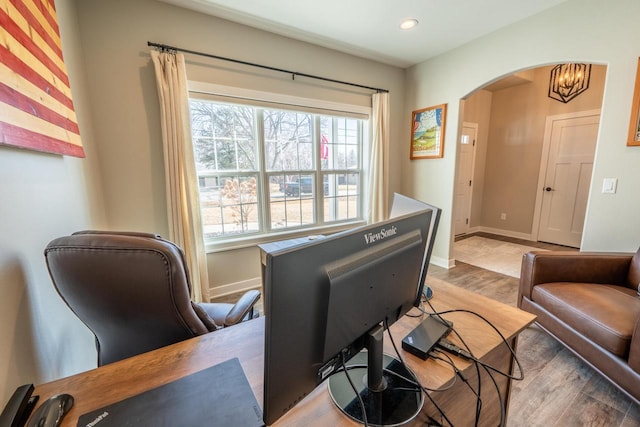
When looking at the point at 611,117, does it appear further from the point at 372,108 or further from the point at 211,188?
the point at 211,188

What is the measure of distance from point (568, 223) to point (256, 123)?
16.4 ft

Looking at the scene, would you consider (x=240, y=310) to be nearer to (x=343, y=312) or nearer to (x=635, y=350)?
(x=343, y=312)

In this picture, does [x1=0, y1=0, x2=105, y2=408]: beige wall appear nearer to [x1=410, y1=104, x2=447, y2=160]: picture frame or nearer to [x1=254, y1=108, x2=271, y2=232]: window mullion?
[x1=254, y1=108, x2=271, y2=232]: window mullion

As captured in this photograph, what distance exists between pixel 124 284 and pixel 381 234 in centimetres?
84

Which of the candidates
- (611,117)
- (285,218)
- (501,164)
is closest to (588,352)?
(611,117)

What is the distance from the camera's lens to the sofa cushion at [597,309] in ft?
4.60

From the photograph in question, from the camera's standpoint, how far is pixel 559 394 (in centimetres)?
152

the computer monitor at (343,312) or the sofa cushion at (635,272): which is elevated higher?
the computer monitor at (343,312)

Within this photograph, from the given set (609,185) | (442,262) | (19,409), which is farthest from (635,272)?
(19,409)

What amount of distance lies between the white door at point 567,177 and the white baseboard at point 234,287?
192 inches

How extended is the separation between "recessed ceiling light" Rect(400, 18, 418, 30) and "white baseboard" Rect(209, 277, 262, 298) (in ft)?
10.1

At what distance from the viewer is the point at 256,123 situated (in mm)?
2762

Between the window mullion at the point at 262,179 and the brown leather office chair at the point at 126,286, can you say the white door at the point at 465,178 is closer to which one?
the window mullion at the point at 262,179

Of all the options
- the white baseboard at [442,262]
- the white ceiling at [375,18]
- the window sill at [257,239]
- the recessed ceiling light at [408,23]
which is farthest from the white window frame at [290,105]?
the white baseboard at [442,262]
